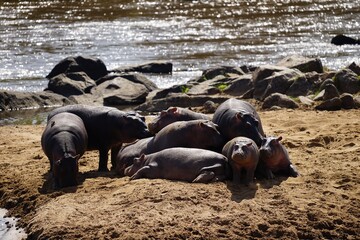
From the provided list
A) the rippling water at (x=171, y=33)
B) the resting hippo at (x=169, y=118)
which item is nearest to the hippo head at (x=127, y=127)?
the resting hippo at (x=169, y=118)

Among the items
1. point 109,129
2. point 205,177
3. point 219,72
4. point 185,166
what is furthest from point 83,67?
point 205,177

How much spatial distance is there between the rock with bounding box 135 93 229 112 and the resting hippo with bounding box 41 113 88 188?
5556 millimetres

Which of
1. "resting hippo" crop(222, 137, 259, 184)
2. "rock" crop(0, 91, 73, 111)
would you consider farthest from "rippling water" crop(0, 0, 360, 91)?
"resting hippo" crop(222, 137, 259, 184)

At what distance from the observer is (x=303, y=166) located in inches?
396

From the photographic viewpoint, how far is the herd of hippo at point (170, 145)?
30.7 feet

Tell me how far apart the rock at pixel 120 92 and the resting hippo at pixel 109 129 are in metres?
6.70

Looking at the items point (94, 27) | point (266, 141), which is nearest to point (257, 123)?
point (266, 141)

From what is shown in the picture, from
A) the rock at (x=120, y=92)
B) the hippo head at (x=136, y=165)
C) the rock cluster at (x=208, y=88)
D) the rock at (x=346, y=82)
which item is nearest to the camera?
the hippo head at (x=136, y=165)

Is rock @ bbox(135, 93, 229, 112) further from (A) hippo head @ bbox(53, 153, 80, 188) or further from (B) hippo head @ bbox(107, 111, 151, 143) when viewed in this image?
(A) hippo head @ bbox(53, 153, 80, 188)

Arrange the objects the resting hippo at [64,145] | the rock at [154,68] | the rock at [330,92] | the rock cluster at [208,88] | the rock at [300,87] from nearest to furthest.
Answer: the resting hippo at [64,145] < the rock at [330,92] < the rock cluster at [208,88] < the rock at [300,87] < the rock at [154,68]

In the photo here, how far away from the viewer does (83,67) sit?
68.6ft

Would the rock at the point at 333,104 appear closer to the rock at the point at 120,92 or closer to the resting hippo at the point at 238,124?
the resting hippo at the point at 238,124

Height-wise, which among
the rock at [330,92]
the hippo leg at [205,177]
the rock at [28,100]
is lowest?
the rock at [28,100]

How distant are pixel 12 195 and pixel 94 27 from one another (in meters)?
19.1
